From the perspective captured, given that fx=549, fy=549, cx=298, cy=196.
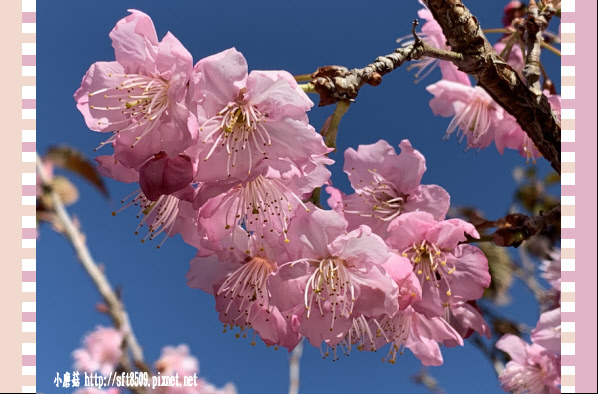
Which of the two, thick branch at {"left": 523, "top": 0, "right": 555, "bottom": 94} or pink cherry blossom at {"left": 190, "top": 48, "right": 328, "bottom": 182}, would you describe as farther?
thick branch at {"left": 523, "top": 0, "right": 555, "bottom": 94}

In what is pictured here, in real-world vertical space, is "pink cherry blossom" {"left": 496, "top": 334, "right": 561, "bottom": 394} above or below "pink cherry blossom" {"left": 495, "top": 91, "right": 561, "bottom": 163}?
below

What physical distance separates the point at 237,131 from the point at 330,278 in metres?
0.24

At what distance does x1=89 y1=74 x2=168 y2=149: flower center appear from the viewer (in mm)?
637

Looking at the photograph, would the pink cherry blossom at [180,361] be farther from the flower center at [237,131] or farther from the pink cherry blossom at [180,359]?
the flower center at [237,131]

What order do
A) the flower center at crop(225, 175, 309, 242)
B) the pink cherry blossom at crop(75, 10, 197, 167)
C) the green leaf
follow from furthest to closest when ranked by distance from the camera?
the green leaf < the flower center at crop(225, 175, 309, 242) < the pink cherry blossom at crop(75, 10, 197, 167)

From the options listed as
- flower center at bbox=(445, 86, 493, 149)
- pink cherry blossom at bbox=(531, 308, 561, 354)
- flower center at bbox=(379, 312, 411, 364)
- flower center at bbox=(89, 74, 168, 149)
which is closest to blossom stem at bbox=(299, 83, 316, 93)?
flower center at bbox=(89, 74, 168, 149)

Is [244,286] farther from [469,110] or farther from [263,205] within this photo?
[469,110]

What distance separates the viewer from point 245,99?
643mm

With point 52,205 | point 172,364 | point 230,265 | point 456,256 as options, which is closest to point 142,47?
point 230,265

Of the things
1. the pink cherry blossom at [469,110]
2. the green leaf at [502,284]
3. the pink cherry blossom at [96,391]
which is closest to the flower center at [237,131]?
the pink cherry blossom at [469,110]

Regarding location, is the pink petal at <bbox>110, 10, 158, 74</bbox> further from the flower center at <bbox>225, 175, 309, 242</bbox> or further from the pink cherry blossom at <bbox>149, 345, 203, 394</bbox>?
the pink cherry blossom at <bbox>149, 345, 203, 394</bbox>

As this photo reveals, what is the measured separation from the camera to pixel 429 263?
81 centimetres

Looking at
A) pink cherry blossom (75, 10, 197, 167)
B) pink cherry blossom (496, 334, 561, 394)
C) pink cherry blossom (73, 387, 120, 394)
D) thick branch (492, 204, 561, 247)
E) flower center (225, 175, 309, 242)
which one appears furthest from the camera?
pink cherry blossom (73, 387, 120, 394)

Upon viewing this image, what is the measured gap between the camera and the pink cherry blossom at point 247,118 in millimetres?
596
